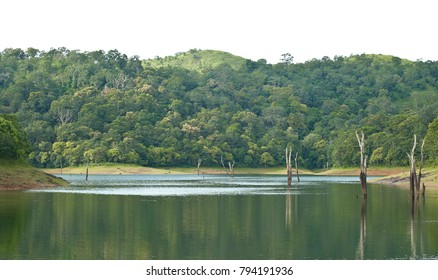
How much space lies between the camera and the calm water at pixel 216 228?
114 ft

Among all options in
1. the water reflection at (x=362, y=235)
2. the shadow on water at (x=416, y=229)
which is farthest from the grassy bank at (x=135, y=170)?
the water reflection at (x=362, y=235)

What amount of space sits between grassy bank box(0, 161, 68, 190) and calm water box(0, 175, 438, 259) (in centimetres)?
1312

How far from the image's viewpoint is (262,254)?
3434cm

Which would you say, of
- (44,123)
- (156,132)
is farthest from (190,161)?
(44,123)

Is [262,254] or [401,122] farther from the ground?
[401,122]

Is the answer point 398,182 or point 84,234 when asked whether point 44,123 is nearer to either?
point 398,182

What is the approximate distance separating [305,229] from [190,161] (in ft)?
464

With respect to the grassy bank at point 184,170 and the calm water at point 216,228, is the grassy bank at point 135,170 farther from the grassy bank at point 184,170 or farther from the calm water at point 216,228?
the calm water at point 216,228

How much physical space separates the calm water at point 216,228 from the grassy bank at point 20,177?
13.1 metres

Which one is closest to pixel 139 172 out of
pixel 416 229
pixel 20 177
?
pixel 20 177

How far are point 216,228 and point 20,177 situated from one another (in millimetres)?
44143

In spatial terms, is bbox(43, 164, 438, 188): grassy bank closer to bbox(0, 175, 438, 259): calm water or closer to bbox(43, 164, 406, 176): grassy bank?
bbox(43, 164, 406, 176): grassy bank

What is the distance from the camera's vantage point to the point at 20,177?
275 ft

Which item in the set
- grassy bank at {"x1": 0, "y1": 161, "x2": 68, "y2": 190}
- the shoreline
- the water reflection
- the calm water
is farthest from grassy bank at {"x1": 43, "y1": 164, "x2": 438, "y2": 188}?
the water reflection
